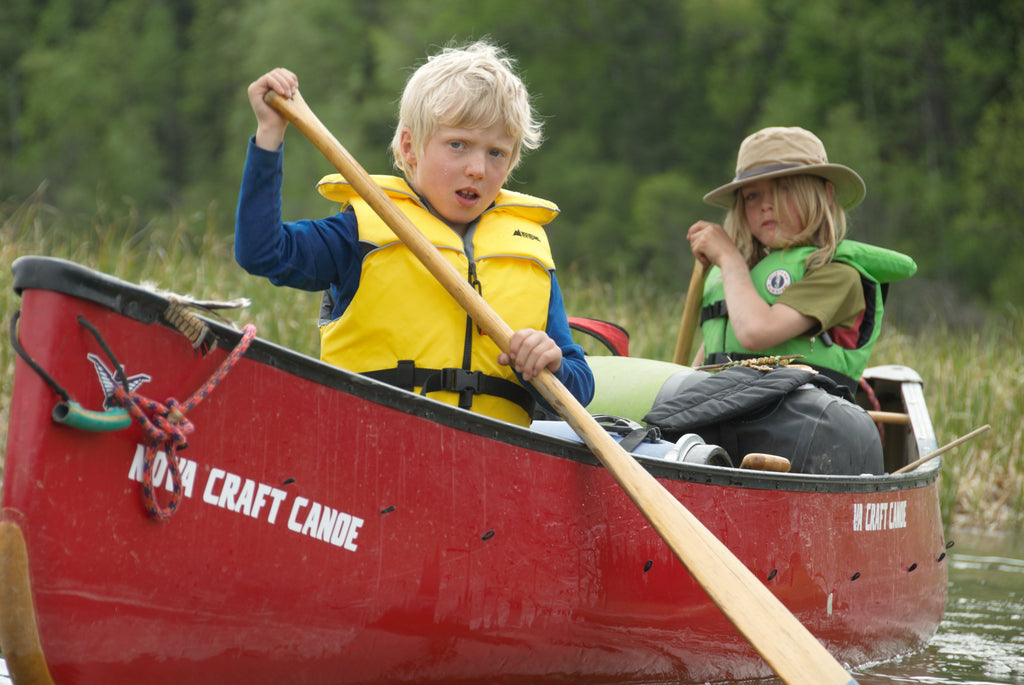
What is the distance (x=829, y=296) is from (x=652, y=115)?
67.7ft

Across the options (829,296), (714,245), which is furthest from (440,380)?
(714,245)

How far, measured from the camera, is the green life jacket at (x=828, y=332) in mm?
3760

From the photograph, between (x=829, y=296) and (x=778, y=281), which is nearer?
(x=829, y=296)

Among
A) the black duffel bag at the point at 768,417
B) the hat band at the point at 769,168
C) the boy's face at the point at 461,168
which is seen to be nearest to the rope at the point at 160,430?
the boy's face at the point at 461,168

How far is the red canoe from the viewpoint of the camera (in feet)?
6.01

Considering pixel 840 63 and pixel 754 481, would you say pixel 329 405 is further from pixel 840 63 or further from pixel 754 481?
pixel 840 63

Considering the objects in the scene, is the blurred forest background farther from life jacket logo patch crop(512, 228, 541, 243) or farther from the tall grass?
life jacket logo patch crop(512, 228, 541, 243)

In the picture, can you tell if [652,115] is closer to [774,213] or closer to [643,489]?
[774,213]

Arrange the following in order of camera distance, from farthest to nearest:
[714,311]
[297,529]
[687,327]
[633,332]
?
[633,332] → [687,327] → [714,311] → [297,529]

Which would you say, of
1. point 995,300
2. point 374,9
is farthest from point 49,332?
point 374,9

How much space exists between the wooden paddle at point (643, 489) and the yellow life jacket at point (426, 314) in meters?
0.12

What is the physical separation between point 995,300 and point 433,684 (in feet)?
61.6

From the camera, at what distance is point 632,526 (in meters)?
2.63

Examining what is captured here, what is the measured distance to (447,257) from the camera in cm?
264
